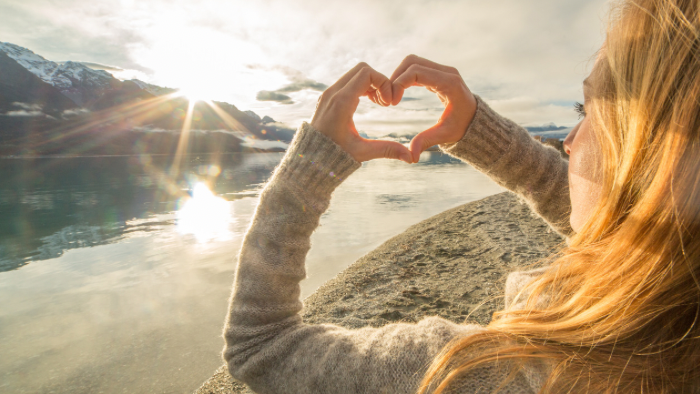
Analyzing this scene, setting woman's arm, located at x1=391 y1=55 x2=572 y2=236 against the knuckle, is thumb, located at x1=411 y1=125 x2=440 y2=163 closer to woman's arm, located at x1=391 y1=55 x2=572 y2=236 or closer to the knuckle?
woman's arm, located at x1=391 y1=55 x2=572 y2=236

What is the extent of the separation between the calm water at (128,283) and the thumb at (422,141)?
332cm

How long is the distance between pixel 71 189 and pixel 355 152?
24.9m

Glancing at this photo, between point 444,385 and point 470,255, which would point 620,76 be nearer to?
point 444,385

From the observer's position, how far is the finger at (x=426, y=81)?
141 cm

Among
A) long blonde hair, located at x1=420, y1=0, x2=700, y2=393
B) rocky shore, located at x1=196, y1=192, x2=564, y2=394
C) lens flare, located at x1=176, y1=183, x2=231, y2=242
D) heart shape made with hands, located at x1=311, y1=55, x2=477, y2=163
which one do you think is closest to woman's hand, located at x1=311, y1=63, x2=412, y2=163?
heart shape made with hands, located at x1=311, y1=55, x2=477, y2=163

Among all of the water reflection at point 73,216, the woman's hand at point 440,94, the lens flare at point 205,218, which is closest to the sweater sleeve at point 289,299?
the woman's hand at point 440,94

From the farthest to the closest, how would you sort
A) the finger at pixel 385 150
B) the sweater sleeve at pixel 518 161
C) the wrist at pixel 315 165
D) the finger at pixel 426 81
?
the sweater sleeve at pixel 518 161 < the finger at pixel 426 81 < the finger at pixel 385 150 < the wrist at pixel 315 165

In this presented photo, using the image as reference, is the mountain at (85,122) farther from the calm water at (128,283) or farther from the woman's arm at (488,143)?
the woman's arm at (488,143)

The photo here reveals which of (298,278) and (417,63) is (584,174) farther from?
(298,278)

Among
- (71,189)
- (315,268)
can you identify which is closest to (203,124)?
(71,189)

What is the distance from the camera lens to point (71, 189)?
19.6 metres

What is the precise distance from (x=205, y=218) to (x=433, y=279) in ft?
30.1

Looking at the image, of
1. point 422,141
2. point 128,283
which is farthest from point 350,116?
point 128,283

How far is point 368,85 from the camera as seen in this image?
51.0 inches
